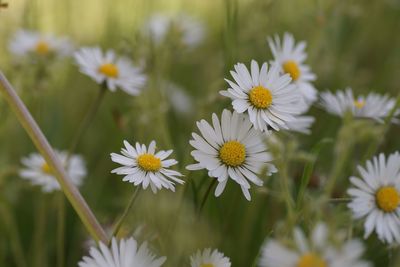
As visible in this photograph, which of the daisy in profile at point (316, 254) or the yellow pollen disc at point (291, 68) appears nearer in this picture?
the daisy in profile at point (316, 254)

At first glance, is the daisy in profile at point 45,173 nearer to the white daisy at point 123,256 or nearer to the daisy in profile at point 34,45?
the daisy in profile at point 34,45

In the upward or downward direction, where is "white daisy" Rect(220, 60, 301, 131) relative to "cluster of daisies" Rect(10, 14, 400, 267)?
upward

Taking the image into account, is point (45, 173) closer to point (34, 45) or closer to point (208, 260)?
point (34, 45)

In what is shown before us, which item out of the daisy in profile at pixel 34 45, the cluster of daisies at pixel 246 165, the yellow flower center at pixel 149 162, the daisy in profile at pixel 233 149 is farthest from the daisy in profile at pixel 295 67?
the daisy in profile at pixel 34 45

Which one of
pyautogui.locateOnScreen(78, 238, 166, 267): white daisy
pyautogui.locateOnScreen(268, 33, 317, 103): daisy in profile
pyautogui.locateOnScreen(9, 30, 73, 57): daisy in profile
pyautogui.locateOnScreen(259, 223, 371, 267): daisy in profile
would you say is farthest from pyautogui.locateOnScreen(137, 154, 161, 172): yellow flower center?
pyautogui.locateOnScreen(9, 30, 73, 57): daisy in profile

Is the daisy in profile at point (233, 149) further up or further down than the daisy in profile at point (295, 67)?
A: further down

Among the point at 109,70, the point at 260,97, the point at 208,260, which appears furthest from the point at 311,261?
the point at 109,70

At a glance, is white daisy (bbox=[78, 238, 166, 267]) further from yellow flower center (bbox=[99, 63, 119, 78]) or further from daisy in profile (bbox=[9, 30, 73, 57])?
daisy in profile (bbox=[9, 30, 73, 57])
